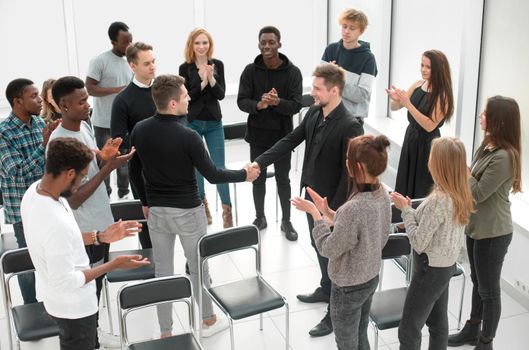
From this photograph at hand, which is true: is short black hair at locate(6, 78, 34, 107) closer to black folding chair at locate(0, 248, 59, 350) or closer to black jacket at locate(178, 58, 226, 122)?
black folding chair at locate(0, 248, 59, 350)

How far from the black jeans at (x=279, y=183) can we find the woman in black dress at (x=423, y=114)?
1035mm

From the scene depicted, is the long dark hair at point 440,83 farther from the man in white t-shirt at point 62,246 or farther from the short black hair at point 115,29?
the short black hair at point 115,29

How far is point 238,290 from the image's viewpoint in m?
3.81

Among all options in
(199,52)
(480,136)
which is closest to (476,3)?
(480,136)

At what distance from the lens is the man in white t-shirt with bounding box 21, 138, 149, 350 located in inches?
103

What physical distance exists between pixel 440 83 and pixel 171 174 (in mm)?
2073

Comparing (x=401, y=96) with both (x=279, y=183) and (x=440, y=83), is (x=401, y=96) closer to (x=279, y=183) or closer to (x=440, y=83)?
(x=440, y=83)

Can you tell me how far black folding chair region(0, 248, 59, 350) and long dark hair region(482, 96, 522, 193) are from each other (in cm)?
268

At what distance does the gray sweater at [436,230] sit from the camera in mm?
3018

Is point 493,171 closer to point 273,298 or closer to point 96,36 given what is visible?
point 273,298

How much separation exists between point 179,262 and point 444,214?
275 centimetres

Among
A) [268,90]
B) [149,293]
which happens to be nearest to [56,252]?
[149,293]

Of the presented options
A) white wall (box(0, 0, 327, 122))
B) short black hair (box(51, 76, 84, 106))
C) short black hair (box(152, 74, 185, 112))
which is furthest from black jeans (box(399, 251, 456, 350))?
white wall (box(0, 0, 327, 122))

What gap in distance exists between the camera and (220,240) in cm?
382
